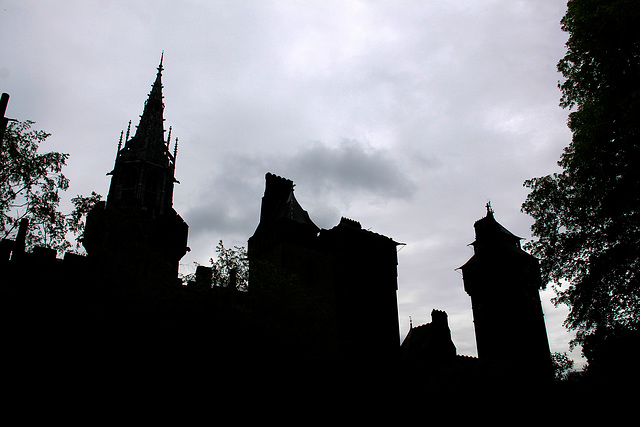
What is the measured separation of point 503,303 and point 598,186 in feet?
100.0

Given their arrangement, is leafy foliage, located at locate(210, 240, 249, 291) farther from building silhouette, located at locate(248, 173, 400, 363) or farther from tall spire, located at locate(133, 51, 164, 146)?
tall spire, located at locate(133, 51, 164, 146)

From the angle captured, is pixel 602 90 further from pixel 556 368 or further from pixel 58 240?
pixel 58 240

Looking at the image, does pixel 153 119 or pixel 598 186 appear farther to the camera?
pixel 153 119

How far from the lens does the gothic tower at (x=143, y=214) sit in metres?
20.5

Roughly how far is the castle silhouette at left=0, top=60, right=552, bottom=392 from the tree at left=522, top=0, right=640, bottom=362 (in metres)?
2.20

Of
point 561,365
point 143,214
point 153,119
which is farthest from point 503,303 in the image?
point 153,119

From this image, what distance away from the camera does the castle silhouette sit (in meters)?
16.8

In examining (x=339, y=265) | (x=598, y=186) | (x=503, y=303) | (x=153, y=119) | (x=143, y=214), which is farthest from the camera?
(x=153, y=119)

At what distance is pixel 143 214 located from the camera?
96.6 feet

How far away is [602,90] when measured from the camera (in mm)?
18109

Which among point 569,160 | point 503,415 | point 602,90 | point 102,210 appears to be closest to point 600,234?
point 569,160

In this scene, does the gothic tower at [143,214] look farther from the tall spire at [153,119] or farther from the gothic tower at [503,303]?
the gothic tower at [503,303]

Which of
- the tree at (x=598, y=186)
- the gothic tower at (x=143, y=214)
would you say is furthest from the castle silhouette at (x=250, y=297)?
the tree at (x=598, y=186)

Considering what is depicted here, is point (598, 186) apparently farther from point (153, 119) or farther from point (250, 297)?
point (153, 119)
